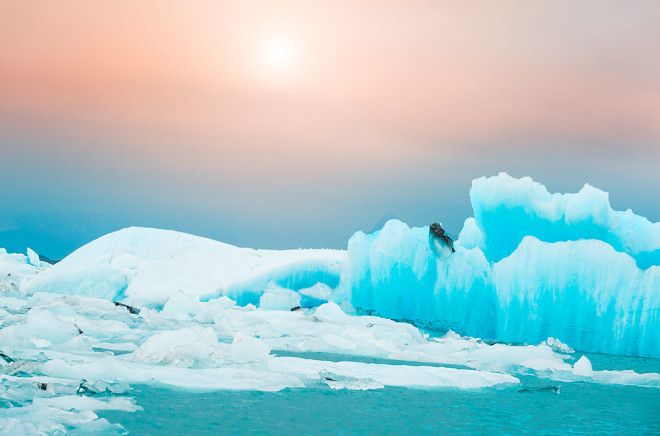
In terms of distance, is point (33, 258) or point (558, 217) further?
point (33, 258)

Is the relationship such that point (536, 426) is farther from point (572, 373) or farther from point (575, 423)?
point (572, 373)

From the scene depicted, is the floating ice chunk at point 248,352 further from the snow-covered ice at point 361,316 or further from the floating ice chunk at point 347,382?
the floating ice chunk at point 347,382

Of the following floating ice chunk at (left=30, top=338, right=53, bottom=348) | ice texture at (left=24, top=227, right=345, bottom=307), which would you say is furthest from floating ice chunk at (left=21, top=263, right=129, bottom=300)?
floating ice chunk at (left=30, top=338, right=53, bottom=348)

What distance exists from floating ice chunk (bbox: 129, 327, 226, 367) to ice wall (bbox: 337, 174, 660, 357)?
34.7ft

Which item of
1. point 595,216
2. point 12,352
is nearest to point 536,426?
point 12,352

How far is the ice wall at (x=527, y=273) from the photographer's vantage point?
17.6 metres

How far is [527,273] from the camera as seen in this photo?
18.6 metres

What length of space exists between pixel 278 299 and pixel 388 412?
1533 centimetres

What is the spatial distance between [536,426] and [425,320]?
13025 mm

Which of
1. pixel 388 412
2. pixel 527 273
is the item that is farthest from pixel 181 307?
pixel 388 412

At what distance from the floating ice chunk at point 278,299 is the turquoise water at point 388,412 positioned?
13307 millimetres

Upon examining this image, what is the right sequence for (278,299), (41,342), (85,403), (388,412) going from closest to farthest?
(85,403)
(388,412)
(41,342)
(278,299)

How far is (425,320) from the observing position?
2130 centimetres

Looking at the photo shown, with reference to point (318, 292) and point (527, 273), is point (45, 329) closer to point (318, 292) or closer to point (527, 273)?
point (527, 273)
